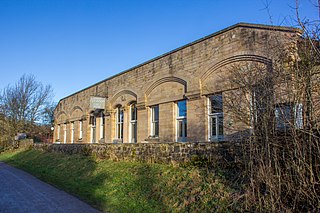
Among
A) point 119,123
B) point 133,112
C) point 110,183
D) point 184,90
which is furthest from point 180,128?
point 119,123

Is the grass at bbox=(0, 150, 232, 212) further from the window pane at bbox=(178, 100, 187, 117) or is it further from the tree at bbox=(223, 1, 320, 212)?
the window pane at bbox=(178, 100, 187, 117)

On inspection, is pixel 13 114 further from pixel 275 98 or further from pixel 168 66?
pixel 275 98

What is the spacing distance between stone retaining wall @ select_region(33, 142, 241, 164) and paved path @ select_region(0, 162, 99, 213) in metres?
3.63

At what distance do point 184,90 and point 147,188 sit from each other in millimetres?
7587

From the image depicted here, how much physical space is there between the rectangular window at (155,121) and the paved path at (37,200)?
7.76 meters

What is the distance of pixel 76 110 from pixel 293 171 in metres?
24.6

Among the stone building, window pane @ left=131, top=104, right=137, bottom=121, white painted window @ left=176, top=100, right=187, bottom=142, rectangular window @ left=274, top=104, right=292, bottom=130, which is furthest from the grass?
window pane @ left=131, top=104, right=137, bottom=121

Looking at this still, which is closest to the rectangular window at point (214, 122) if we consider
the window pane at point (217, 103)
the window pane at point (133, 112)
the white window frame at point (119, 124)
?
the window pane at point (217, 103)

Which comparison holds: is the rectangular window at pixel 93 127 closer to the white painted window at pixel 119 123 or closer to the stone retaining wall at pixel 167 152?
the white painted window at pixel 119 123

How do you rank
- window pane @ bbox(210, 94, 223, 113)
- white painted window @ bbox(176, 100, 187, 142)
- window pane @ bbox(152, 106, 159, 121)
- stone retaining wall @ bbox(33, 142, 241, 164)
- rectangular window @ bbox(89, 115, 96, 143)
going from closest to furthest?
stone retaining wall @ bbox(33, 142, 241, 164)
window pane @ bbox(210, 94, 223, 113)
white painted window @ bbox(176, 100, 187, 142)
window pane @ bbox(152, 106, 159, 121)
rectangular window @ bbox(89, 115, 96, 143)

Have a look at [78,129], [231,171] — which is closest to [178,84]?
[231,171]

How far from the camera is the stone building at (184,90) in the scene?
11500 mm

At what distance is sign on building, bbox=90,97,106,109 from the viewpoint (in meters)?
21.4

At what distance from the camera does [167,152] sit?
34.5 feet
